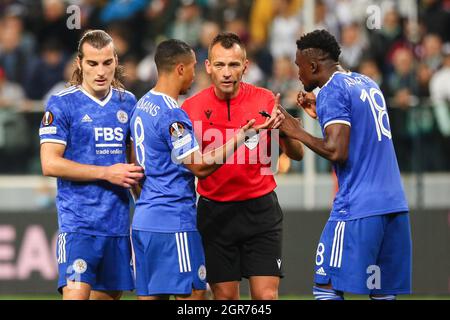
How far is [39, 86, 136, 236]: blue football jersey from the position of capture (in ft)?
23.4

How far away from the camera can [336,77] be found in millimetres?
6973

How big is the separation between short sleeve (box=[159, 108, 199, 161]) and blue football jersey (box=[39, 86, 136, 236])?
1.75 feet

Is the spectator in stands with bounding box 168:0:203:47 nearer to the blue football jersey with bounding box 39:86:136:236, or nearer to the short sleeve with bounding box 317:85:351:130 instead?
the blue football jersey with bounding box 39:86:136:236

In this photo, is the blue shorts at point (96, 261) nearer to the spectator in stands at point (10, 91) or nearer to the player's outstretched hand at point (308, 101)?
the player's outstretched hand at point (308, 101)

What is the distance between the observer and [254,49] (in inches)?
549

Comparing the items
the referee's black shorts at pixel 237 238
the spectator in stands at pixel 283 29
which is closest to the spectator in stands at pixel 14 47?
the spectator in stands at pixel 283 29

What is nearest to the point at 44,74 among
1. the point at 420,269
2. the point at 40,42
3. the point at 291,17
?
the point at 40,42

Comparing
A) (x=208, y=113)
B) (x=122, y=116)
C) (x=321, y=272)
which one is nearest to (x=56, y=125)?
(x=122, y=116)

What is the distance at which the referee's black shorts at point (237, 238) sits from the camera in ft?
25.4

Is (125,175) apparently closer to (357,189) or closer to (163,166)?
(163,166)

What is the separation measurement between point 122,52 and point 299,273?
421 centimetres

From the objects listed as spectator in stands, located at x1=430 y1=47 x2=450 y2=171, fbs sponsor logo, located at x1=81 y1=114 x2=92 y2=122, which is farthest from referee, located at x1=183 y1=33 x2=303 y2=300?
spectator in stands, located at x1=430 y1=47 x2=450 y2=171

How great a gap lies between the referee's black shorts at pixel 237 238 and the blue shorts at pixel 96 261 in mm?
769

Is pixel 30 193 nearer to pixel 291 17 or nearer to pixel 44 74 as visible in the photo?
pixel 44 74
